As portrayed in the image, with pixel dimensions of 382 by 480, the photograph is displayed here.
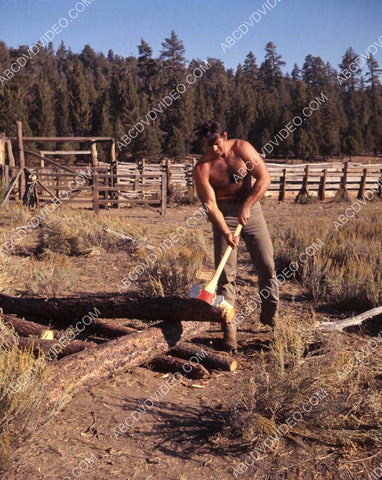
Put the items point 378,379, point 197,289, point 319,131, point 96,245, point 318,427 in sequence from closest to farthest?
point 318,427, point 378,379, point 197,289, point 96,245, point 319,131

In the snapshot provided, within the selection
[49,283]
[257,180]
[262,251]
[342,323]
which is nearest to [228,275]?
[262,251]

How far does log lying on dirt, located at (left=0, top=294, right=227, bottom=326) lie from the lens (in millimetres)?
3955

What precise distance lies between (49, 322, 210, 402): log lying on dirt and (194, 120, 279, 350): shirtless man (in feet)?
1.86

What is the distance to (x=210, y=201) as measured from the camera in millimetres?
4129

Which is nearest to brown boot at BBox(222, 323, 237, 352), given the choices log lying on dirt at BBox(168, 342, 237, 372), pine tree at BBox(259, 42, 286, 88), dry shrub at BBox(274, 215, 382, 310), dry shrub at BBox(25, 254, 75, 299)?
log lying on dirt at BBox(168, 342, 237, 372)

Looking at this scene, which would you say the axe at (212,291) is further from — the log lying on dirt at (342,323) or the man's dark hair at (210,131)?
the log lying on dirt at (342,323)

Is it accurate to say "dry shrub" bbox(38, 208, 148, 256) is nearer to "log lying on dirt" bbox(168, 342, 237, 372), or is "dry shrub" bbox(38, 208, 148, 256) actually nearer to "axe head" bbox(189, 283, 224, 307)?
"log lying on dirt" bbox(168, 342, 237, 372)

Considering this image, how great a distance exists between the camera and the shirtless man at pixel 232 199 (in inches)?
160

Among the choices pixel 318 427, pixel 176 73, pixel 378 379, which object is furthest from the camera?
pixel 176 73

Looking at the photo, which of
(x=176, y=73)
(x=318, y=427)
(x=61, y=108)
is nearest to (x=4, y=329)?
(x=318, y=427)

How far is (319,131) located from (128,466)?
4245 cm

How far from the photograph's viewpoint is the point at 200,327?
14.9 feet

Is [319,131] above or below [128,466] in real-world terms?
above

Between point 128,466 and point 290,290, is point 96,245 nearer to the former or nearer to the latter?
point 290,290
